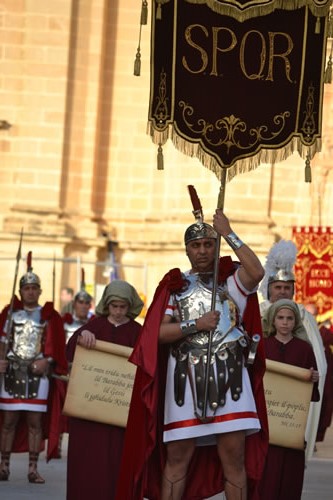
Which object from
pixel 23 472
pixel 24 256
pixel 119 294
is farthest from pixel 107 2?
pixel 119 294

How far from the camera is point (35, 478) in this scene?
571 inches

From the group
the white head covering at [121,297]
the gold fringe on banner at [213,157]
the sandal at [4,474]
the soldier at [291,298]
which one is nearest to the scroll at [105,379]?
the white head covering at [121,297]

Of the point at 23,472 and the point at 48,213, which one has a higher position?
the point at 48,213

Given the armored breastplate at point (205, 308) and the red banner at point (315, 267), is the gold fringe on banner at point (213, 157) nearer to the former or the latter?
the armored breastplate at point (205, 308)

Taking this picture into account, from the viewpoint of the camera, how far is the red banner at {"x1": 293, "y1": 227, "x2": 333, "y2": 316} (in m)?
26.2

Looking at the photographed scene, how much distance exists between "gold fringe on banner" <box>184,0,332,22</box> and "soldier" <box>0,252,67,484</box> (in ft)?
15.1

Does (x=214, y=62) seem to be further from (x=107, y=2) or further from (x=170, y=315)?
(x=107, y=2)

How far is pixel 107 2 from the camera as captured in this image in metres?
29.2

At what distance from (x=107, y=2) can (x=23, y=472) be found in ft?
48.7

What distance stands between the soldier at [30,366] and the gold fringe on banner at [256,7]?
15.1 ft

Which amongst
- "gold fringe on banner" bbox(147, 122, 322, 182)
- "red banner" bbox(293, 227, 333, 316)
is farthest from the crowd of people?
"red banner" bbox(293, 227, 333, 316)

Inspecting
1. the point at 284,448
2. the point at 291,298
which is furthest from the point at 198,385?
the point at 291,298

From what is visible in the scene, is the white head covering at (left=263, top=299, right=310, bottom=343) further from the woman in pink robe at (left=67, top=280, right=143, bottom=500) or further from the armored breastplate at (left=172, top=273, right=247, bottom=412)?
the armored breastplate at (left=172, top=273, right=247, bottom=412)

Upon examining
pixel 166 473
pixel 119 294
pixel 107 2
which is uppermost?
pixel 107 2
